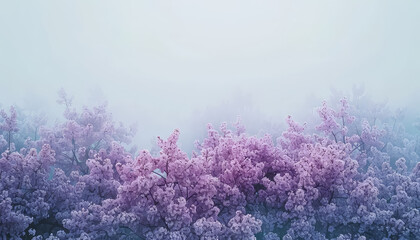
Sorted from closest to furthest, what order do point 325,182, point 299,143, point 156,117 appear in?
1. point 325,182
2. point 299,143
3. point 156,117

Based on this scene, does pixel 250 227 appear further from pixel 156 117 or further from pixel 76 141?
pixel 156 117

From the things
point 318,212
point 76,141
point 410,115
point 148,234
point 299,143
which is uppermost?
point 410,115

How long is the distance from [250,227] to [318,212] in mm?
3145

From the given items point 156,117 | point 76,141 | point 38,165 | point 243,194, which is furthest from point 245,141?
point 156,117

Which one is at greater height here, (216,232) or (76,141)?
(76,141)

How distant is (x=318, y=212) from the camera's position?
9109mm

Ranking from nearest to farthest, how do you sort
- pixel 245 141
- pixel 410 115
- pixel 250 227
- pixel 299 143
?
pixel 250 227
pixel 245 141
pixel 299 143
pixel 410 115

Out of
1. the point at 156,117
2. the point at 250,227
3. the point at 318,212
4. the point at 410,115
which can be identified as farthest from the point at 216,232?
the point at 156,117

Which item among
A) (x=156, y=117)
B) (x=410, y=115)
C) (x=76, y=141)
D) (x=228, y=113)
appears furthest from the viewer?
(x=156, y=117)

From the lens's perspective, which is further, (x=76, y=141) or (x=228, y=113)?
(x=228, y=113)

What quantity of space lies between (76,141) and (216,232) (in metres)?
12.0

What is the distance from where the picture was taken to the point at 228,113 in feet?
152

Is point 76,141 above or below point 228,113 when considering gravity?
below

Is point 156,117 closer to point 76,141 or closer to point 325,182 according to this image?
point 76,141
